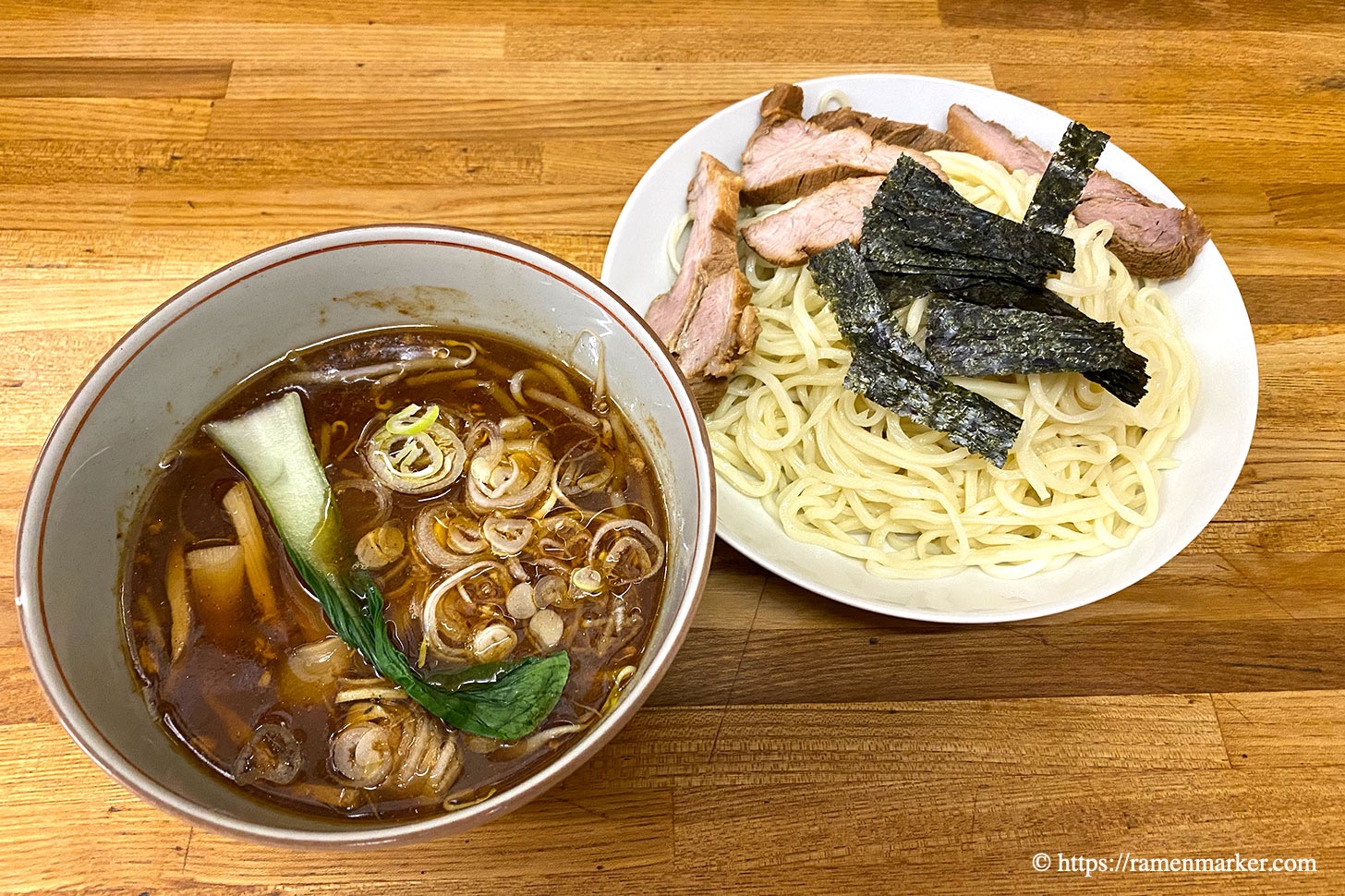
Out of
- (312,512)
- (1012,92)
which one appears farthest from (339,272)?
(1012,92)

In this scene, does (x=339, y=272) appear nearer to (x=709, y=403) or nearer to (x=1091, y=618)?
(x=709, y=403)

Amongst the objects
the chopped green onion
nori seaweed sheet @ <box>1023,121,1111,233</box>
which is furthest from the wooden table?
the chopped green onion

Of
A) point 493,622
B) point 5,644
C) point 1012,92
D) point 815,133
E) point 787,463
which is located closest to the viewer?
point 493,622

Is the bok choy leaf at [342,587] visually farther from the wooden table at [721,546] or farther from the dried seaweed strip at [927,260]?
the dried seaweed strip at [927,260]

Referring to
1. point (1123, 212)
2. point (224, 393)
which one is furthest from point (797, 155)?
point (224, 393)

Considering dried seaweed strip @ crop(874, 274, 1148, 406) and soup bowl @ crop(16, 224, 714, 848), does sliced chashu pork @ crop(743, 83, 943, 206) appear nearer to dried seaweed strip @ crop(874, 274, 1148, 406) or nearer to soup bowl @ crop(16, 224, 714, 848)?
dried seaweed strip @ crop(874, 274, 1148, 406)

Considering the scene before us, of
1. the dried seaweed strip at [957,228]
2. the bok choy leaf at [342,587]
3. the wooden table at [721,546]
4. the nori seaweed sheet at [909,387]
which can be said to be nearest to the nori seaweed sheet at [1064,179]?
the dried seaweed strip at [957,228]

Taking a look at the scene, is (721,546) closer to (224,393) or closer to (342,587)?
(342,587)
